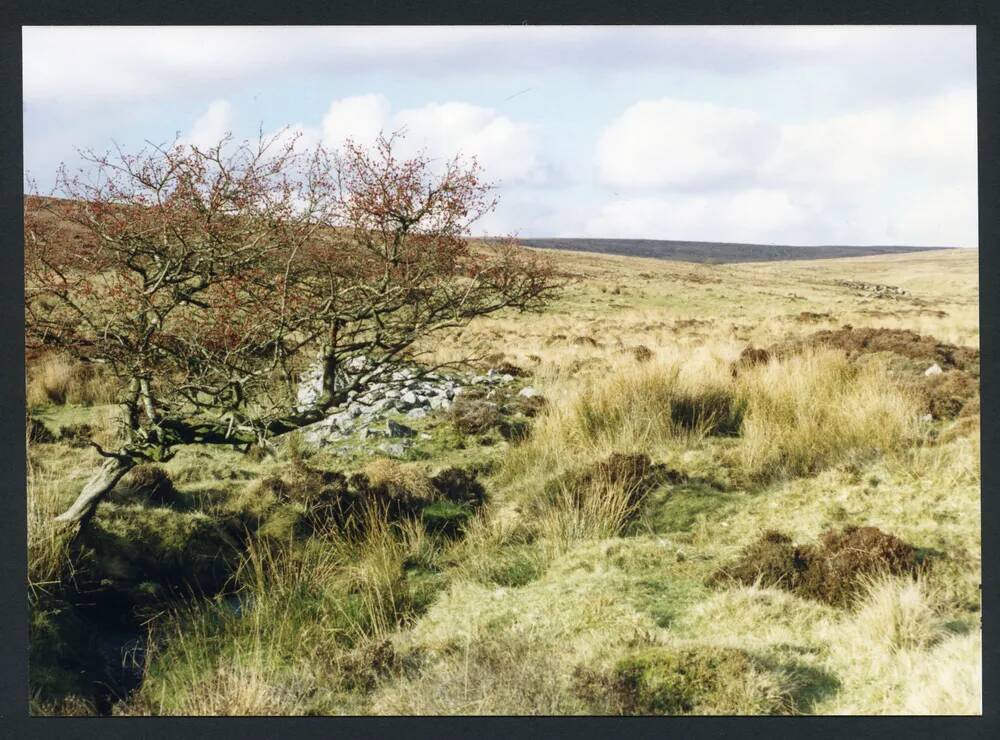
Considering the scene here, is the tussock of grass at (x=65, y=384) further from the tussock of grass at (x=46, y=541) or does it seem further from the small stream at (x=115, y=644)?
the small stream at (x=115, y=644)

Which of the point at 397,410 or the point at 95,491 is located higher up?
the point at 397,410

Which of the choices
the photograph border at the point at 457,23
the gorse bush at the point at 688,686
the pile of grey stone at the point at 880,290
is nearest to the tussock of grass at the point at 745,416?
the photograph border at the point at 457,23

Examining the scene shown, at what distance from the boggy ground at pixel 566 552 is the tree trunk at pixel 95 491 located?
0.50ft

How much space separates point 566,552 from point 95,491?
346 centimetres

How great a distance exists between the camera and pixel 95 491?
5.83m

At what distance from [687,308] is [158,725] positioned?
9.01m

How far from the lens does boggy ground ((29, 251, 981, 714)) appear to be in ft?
15.8

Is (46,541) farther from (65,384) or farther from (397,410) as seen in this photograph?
(397,410)

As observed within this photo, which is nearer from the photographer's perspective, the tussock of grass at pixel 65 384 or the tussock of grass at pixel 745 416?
the tussock of grass at pixel 65 384

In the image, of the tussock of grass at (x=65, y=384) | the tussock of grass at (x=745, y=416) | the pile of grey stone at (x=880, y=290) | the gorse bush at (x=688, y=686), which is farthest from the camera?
the pile of grey stone at (x=880, y=290)

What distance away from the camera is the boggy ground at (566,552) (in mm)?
4805

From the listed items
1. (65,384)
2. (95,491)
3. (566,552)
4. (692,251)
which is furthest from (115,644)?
(692,251)

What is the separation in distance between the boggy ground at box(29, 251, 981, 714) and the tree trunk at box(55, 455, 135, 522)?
0.15m

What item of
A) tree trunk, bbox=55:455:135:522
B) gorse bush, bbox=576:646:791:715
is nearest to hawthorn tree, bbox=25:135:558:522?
tree trunk, bbox=55:455:135:522
